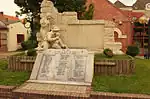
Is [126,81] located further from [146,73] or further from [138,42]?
[138,42]

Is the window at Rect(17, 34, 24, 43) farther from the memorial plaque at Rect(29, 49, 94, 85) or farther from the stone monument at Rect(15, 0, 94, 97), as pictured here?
the memorial plaque at Rect(29, 49, 94, 85)

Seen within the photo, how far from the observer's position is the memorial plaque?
6800 mm

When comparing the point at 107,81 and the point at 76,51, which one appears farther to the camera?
the point at 76,51

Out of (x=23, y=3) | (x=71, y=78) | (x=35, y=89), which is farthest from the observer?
(x=23, y=3)

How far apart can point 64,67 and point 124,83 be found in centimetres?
216

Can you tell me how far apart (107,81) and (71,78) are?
1.28m

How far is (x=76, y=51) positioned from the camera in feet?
25.5

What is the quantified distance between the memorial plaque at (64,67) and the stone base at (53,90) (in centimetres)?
33

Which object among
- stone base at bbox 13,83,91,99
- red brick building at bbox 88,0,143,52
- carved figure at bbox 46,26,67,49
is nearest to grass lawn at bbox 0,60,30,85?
stone base at bbox 13,83,91,99

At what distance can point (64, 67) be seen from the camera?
23.7ft

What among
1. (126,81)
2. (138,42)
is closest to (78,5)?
(138,42)

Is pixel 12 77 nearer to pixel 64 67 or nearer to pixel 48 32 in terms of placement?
pixel 64 67

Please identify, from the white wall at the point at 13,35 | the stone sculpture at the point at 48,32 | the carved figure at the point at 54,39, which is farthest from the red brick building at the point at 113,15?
the carved figure at the point at 54,39

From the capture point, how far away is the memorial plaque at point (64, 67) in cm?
680
